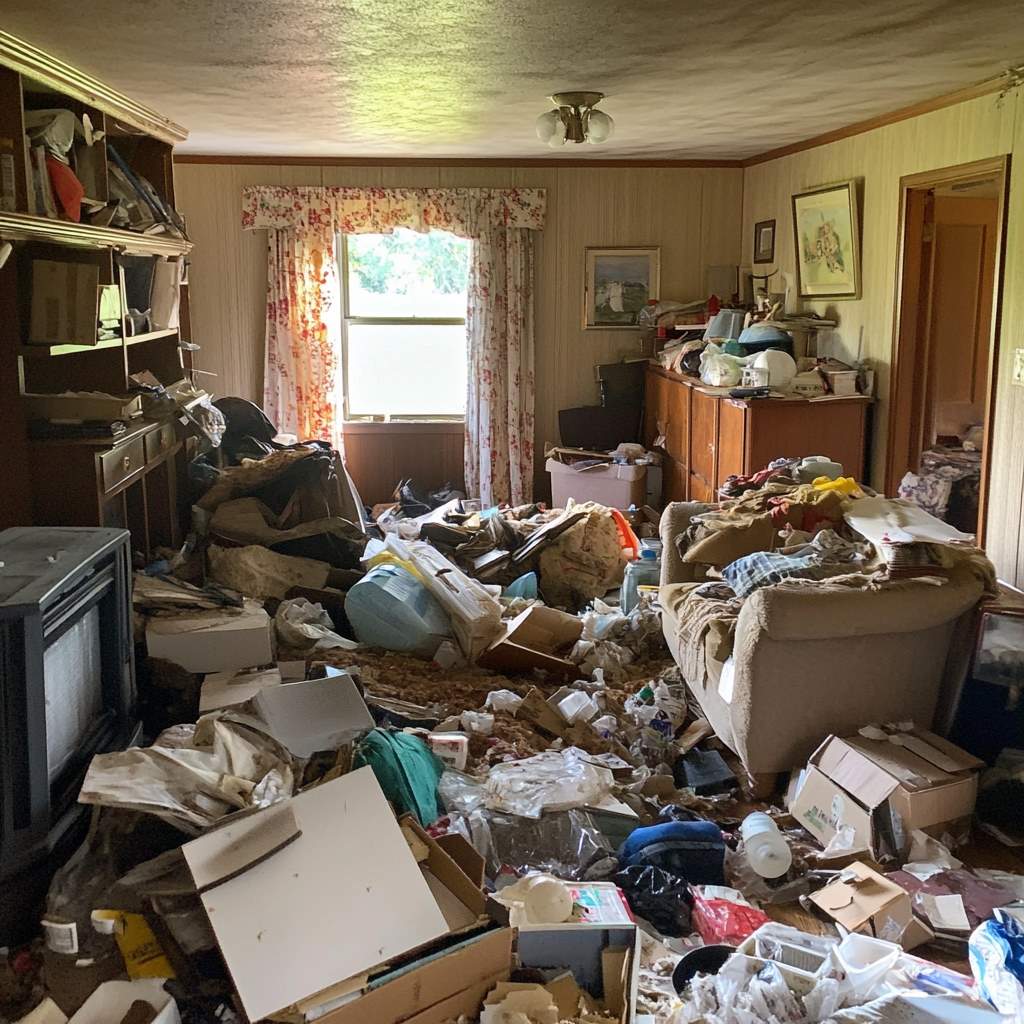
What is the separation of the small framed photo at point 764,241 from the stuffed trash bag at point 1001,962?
4.65 metres

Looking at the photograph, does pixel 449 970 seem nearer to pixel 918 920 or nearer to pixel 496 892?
pixel 496 892

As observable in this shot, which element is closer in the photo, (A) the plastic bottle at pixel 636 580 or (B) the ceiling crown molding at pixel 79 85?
(B) the ceiling crown molding at pixel 79 85

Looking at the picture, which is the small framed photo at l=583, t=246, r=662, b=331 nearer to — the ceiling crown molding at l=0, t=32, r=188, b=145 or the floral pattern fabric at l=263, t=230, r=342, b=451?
the floral pattern fabric at l=263, t=230, r=342, b=451

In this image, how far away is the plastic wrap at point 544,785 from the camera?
9.22ft

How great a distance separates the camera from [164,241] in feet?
13.9

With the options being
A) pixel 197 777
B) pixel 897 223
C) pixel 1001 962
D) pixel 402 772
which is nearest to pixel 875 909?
pixel 1001 962

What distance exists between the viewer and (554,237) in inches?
268

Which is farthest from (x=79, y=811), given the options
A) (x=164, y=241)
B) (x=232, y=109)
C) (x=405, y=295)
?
(x=405, y=295)

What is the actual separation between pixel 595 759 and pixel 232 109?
3.27m

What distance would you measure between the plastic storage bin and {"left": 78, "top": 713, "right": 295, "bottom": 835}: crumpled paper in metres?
3.79

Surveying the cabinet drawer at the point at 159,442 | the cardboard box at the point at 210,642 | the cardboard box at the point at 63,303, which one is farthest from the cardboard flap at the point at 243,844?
the cabinet drawer at the point at 159,442

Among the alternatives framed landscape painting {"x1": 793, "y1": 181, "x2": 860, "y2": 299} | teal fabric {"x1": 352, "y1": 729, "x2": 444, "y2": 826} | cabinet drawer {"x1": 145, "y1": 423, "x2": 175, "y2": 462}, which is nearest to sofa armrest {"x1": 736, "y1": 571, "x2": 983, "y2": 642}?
teal fabric {"x1": 352, "y1": 729, "x2": 444, "y2": 826}

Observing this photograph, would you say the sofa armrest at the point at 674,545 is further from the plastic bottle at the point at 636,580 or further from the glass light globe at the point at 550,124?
the glass light globe at the point at 550,124

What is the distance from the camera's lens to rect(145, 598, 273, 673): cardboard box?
346cm
